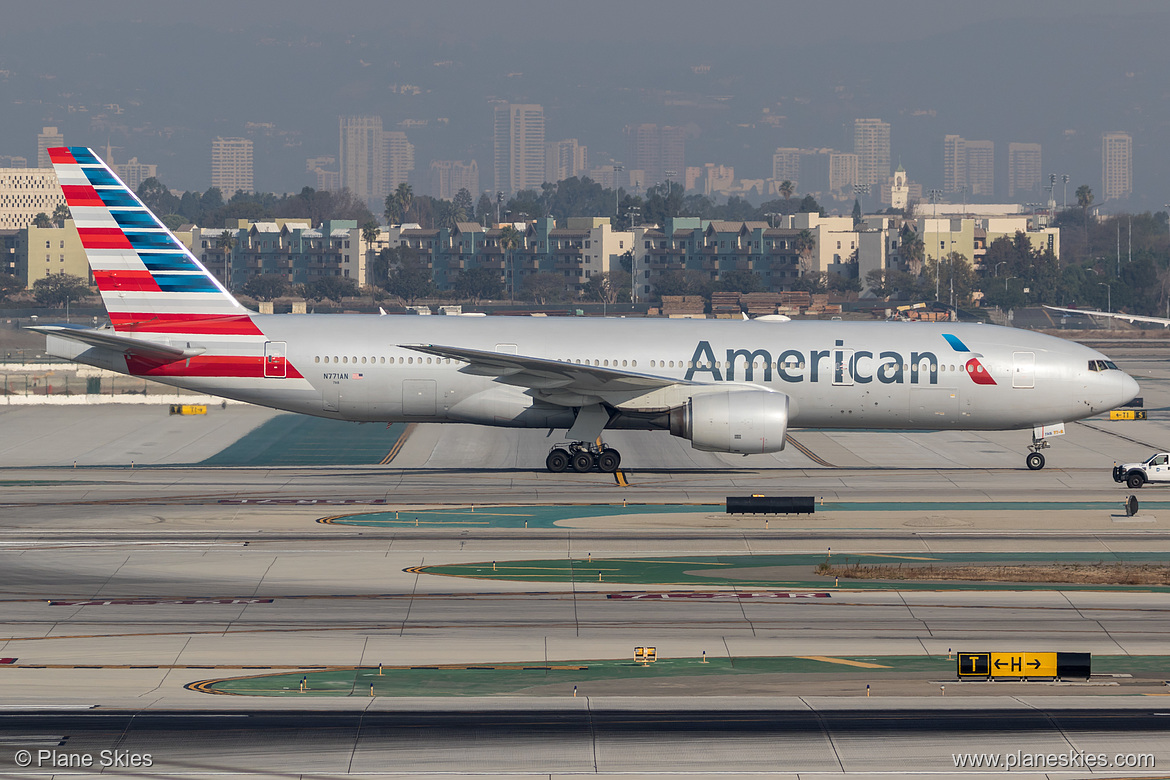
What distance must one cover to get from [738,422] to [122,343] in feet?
62.5

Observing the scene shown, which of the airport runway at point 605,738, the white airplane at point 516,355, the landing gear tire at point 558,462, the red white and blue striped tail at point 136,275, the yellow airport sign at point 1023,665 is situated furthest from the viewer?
the landing gear tire at point 558,462

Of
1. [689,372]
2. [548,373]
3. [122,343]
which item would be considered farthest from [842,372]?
A: [122,343]

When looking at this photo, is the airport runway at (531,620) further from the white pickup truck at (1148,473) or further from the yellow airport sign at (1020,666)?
the white pickup truck at (1148,473)

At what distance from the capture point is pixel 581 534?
104ft

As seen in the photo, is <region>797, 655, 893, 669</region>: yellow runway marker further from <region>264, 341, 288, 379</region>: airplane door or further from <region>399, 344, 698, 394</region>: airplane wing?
<region>264, 341, 288, 379</region>: airplane door

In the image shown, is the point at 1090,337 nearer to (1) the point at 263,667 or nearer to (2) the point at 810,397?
(2) the point at 810,397

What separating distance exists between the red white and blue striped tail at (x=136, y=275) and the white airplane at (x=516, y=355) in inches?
1.8

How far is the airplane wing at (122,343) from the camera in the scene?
3944 cm

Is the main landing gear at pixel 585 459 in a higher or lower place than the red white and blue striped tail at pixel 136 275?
lower

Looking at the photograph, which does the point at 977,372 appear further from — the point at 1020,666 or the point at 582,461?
the point at 1020,666

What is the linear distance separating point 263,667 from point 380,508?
560 inches

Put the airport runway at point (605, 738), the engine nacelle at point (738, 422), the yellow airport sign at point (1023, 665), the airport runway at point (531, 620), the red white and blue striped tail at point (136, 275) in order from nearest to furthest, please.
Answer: the airport runway at point (605, 738) → the airport runway at point (531, 620) → the yellow airport sign at point (1023, 665) → the engine nacelle at point (738, 422) → the red white and blue striped tail at point (136, 275)

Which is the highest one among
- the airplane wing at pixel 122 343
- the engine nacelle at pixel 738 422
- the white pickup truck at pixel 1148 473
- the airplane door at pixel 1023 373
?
the airplane wing at pixel 122 343

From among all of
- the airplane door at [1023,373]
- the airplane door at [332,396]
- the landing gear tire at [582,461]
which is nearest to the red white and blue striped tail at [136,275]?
the airplane door at [332,396]
